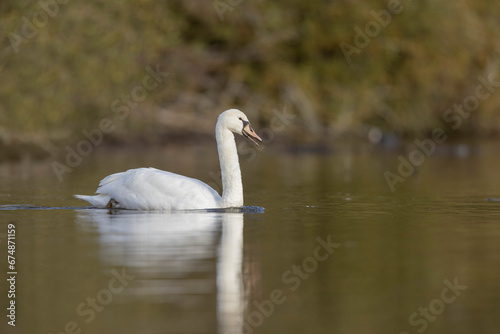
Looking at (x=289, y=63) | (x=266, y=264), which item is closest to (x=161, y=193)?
(x=266, y=264)

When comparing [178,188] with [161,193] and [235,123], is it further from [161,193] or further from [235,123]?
[235,123]

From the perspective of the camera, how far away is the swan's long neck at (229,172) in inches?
484

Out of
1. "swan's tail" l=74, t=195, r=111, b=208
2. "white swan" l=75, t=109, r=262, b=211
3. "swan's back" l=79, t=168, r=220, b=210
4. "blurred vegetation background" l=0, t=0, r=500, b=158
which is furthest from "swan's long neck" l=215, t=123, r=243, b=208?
"blurred vegetation background" l=0, t=0, r=500, b=158

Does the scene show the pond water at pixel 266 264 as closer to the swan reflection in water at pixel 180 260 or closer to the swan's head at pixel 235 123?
the swan reflection in water at pixel 180 260

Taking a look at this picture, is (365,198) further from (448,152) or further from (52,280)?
(448,152)

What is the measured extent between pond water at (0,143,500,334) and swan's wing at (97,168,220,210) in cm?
19

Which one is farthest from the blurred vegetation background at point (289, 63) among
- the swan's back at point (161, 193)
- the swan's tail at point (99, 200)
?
the swan's back at point (161, 193)

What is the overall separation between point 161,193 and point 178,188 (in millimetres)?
221

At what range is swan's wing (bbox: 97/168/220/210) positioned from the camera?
11977mm

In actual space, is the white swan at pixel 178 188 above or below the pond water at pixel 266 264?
above

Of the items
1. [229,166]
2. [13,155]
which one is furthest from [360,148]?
[229,166]

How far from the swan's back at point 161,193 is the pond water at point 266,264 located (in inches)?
7.3

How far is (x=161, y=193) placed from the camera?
39.7 feet

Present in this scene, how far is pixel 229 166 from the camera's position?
12.6 metres
